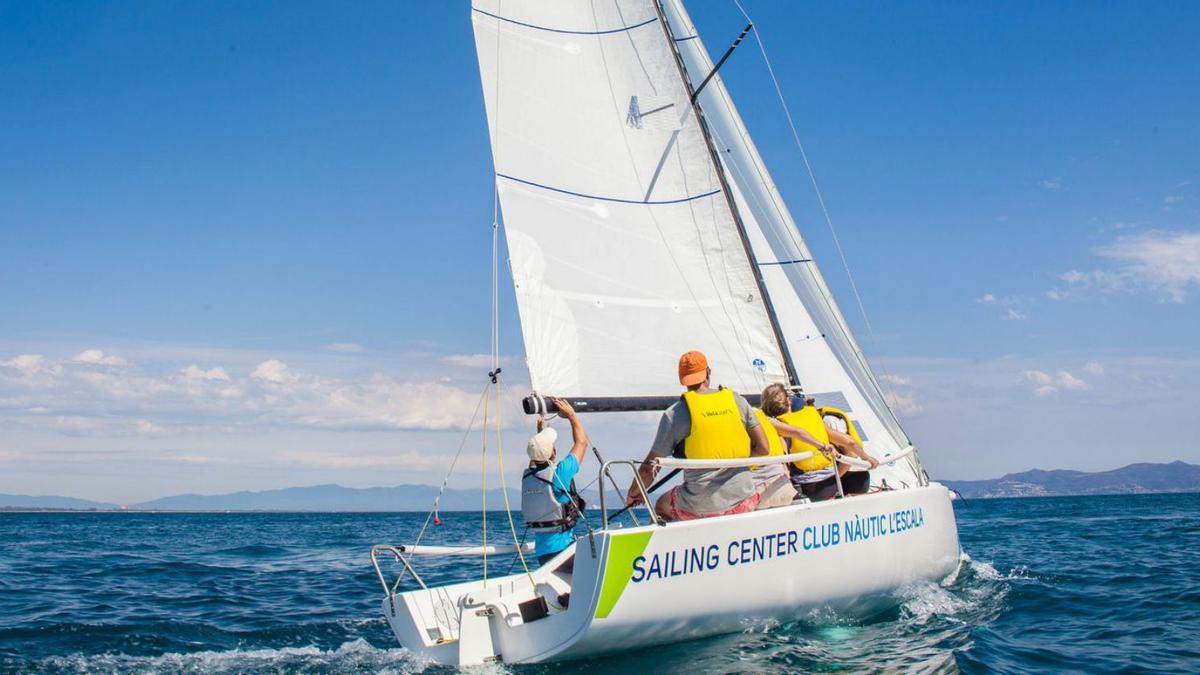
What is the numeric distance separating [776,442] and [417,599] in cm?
301

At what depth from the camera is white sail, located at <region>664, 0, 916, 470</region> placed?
392 inches

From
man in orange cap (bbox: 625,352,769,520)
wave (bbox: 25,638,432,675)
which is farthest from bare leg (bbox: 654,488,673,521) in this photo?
wave (bbox: 25,638,432,675)

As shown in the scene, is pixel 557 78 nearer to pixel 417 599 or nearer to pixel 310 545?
pixel 417 599

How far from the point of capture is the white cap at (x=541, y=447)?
275 inches

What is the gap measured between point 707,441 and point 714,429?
96mm

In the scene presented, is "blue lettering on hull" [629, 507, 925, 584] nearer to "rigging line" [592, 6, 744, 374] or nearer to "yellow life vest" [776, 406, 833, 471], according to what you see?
"yellow life vest" [776, 406, 833, 471]

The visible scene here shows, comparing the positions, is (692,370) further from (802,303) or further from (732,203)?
(802,303)

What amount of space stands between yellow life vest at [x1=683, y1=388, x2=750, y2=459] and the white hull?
0.47 metres

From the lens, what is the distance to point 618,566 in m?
5.48

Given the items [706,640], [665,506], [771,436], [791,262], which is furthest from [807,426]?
[791,262]

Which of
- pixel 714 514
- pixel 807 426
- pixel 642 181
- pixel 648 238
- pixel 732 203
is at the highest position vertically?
pixel 642 181

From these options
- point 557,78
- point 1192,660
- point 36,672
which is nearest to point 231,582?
point 36,672

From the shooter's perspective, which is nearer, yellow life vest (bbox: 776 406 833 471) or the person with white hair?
the person with white hair

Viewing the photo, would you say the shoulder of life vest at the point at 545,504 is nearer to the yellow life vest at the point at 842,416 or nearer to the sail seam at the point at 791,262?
the yellow life vest at the point at 842,416
